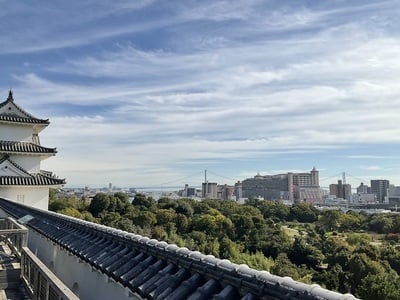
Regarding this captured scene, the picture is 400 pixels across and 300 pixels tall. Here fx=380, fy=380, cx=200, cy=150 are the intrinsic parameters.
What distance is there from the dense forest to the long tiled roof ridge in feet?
57.5

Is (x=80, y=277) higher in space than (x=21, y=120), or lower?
lower

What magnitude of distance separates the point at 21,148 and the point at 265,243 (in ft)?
78.3

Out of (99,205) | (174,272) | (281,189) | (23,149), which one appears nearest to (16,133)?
(23,149)

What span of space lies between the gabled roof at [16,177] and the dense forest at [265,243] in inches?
556

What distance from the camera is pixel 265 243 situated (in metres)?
33.2

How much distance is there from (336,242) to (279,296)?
35.6 metres

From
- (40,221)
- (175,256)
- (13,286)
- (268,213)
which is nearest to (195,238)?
(40,221)

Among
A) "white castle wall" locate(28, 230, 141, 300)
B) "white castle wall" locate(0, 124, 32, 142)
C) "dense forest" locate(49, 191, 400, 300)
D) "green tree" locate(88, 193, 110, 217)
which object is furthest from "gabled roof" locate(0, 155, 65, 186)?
"green tree" locate(88, 193, 110, 217)

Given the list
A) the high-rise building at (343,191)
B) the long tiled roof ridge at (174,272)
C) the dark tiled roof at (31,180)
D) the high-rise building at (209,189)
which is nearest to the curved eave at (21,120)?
the dark tiled roof at (31,180)

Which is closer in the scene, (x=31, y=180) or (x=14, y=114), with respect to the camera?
(x=31, y=180)

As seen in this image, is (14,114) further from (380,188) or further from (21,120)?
(380,188)

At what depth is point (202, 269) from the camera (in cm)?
256

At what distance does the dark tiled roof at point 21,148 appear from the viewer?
565 inches

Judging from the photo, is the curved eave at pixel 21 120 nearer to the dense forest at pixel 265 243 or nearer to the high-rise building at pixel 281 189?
the dense forest at pixel 265 243
